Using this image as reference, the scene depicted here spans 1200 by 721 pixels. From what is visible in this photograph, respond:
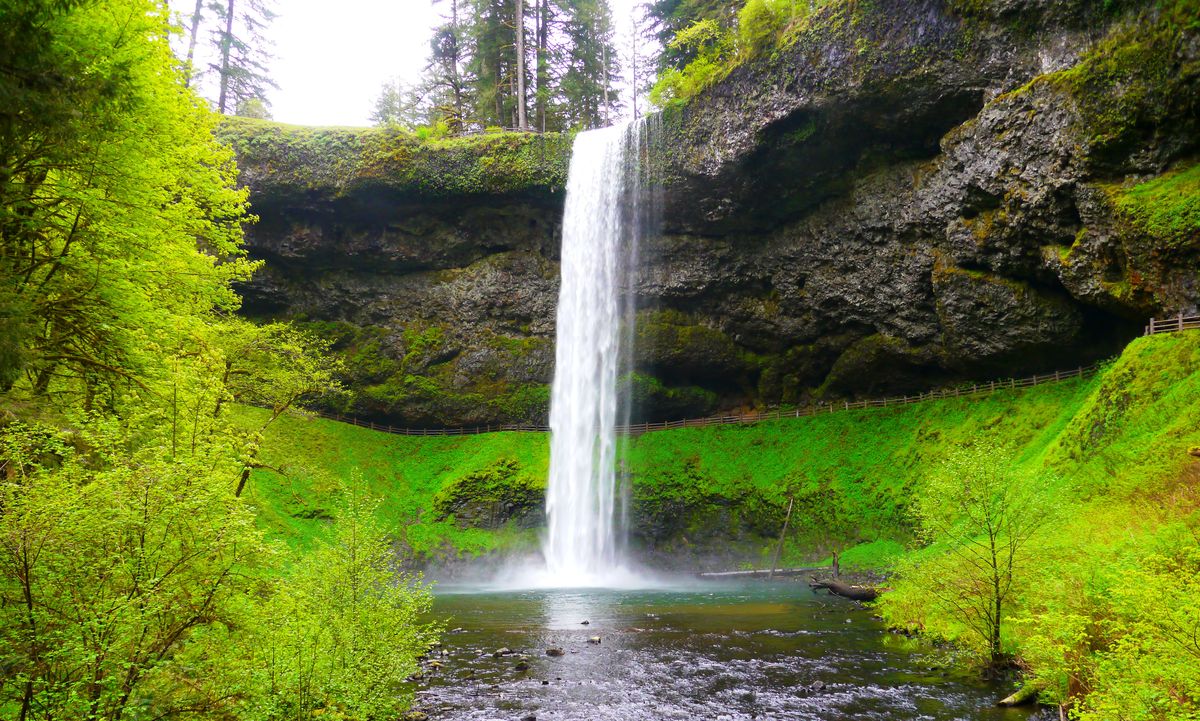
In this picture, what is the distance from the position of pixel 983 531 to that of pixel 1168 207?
1566 cm

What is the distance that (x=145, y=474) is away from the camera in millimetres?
5508

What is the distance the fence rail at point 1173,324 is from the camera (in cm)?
1823

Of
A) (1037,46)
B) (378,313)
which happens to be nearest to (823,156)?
(1037,46)

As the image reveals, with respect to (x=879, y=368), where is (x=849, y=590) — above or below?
below

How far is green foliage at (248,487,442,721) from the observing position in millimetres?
6309

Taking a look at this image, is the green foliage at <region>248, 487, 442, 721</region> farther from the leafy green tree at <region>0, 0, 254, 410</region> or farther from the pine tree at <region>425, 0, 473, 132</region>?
the pine tree at <region>425, 0, 473, 132</region>

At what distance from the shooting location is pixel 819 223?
30656 millimetres

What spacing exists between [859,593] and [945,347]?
1397 centimetres

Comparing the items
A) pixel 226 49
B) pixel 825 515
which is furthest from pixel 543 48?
pixel 825 515

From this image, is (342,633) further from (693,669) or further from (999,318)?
(999,318)

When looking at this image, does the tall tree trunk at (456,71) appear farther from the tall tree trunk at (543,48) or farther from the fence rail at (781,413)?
Result: the fence rail at (781,413)

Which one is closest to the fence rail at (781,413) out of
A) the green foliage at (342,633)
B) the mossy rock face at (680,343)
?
the mossy rock face at (680,343)

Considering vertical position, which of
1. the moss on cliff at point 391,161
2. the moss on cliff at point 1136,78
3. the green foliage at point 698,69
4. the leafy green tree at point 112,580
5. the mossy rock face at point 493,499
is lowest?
the mossy rock face at point 493,499

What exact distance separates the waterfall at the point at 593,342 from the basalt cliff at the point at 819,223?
148 cm
